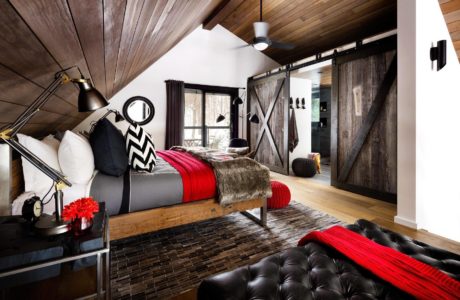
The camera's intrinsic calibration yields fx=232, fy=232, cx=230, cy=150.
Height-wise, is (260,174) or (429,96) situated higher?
(429,96)

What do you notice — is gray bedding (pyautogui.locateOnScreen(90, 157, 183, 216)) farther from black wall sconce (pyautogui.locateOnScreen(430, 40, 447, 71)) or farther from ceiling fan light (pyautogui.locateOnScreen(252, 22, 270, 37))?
black wall sconce (pyautogui.locateOnScreen(430, 40, 447, 71))

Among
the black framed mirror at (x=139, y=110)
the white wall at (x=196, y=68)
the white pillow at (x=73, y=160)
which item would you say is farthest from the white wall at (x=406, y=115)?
the black framed mirror at (x=139, y=110)

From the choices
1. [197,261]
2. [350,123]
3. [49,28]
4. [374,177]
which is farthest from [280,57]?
[49,28]

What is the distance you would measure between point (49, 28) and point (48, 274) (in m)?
1.01

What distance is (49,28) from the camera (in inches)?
29.6

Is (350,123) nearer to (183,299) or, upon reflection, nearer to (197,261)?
(197,261)

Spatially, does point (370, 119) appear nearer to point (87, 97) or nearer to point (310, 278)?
point (310, 278)

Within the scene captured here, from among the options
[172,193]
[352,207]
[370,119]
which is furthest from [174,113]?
[352,207]

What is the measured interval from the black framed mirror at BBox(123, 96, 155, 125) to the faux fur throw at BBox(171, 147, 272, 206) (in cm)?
315

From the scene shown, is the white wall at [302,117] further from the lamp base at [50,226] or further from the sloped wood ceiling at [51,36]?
the lamp base at [50,226]

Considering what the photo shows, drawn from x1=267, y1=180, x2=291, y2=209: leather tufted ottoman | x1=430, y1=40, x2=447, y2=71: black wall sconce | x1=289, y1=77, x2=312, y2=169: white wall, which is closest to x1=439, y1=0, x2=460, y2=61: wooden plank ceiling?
x1=430, y1=40, x2=447, y2=71: black wall sconce

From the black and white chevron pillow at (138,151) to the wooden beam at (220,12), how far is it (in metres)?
3.69

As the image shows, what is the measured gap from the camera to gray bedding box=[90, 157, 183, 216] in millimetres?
1791

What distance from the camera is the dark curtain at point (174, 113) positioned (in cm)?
524
